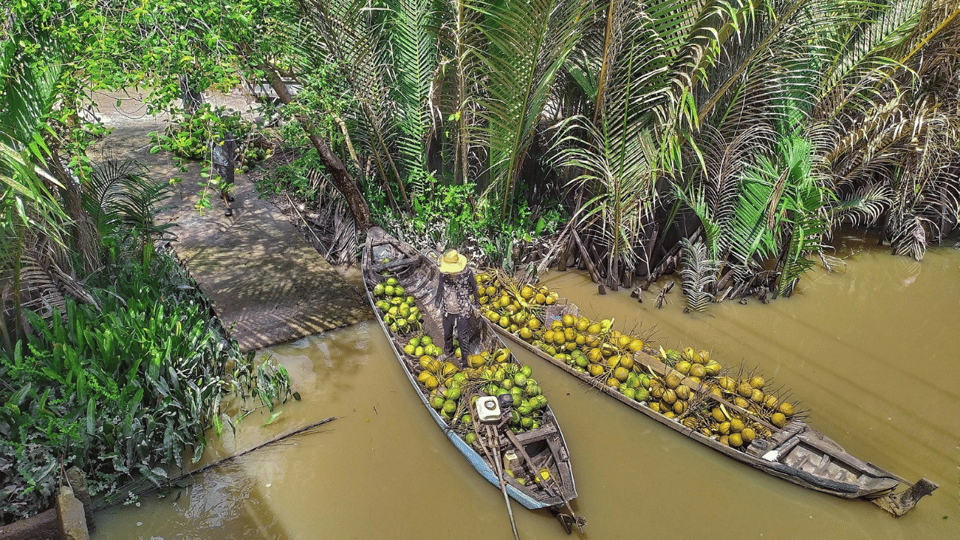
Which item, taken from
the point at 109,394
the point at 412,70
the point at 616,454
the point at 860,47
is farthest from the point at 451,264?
the point at 860,47

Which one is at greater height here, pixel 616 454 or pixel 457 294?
pixel 457 294

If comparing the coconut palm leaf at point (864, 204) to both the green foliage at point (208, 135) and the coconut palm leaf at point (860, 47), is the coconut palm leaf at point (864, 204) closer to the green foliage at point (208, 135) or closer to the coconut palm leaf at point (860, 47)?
the coconut palm leaf at point (860, 47)

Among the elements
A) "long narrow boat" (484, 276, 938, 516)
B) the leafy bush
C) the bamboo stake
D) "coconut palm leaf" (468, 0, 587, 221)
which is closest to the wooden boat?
"long narrow boat" (484, 276, 938, 516)

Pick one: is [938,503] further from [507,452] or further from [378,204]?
[378,204]

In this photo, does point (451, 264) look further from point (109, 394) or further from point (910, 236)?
point (910, 236)

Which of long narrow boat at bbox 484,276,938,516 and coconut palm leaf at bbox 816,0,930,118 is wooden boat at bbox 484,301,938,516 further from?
coconut palm leaf at bbox 816,0,930,118

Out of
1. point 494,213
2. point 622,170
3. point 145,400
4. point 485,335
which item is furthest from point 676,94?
point 145,400
